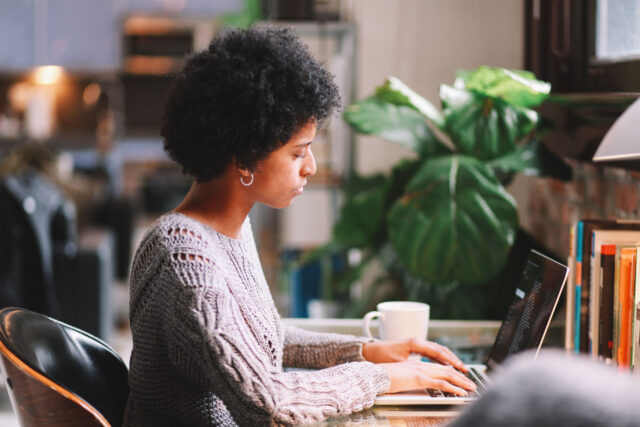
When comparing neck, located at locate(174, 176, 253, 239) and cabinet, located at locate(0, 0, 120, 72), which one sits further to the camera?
cabinet, located at locate(0, 0, 120, 72)

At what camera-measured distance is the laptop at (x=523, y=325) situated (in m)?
1.05

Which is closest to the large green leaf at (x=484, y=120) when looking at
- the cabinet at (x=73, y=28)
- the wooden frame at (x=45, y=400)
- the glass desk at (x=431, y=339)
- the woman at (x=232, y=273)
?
the glass desk at (x=431, y=339)

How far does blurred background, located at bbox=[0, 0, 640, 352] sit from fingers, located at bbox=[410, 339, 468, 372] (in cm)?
51

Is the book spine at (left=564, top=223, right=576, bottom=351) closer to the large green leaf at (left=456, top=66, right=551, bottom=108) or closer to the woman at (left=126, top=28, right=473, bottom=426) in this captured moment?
the woman at (left=126, top=28, right=473, bottom=426)

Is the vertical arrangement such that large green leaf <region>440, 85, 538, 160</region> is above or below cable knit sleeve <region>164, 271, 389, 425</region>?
above

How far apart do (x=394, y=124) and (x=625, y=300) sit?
1021 millimetres

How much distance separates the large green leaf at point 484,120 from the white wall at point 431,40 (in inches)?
28.6

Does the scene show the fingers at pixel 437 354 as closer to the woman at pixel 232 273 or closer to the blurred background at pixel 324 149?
the woman at pixel 232 273

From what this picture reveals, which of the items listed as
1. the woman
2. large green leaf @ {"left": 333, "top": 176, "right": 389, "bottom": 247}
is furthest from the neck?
large green leaf @ {"left": 333, "top": 176, "right": 389, "bottom": 247}

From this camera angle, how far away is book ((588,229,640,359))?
40.1 inches

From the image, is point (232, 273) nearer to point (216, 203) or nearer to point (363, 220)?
point (216, 203)

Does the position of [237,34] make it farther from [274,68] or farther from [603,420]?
[603,420]

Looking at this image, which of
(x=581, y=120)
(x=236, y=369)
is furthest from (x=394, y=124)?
(x=236, y=369)

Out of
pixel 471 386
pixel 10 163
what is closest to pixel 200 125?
pixel 471 386
